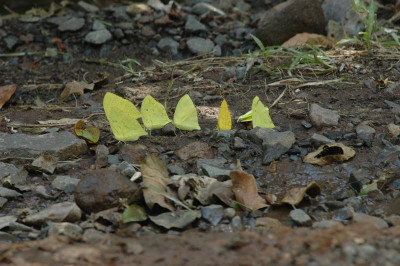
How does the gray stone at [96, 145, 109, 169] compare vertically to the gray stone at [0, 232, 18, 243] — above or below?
below

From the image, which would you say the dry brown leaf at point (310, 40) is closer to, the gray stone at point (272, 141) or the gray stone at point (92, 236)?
the gray stone at point (272, 141)

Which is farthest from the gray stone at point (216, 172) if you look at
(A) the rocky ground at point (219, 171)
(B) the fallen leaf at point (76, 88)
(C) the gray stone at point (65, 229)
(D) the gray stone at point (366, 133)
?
(B) the fallen leaf at point (76, 88)

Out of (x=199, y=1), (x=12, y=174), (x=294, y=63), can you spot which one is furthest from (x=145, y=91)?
(x=199, y=1)

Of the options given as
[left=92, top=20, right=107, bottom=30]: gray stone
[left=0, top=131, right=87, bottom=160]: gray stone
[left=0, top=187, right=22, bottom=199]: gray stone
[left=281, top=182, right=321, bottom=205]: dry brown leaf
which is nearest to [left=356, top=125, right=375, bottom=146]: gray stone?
[left=281, top=182, right=321, bottom=205]: dry brown leaf

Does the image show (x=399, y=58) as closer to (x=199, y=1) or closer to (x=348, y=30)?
(x=348, y=30)

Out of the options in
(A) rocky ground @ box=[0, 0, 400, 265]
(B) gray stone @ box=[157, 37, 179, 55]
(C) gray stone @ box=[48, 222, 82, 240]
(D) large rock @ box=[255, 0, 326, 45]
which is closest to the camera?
(A) rocky ground @ box=[0, 0, 400, 265]

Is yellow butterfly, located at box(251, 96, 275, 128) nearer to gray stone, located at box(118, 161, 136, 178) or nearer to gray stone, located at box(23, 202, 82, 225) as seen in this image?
gray stone, located at box(118, 161, 136, 178)
